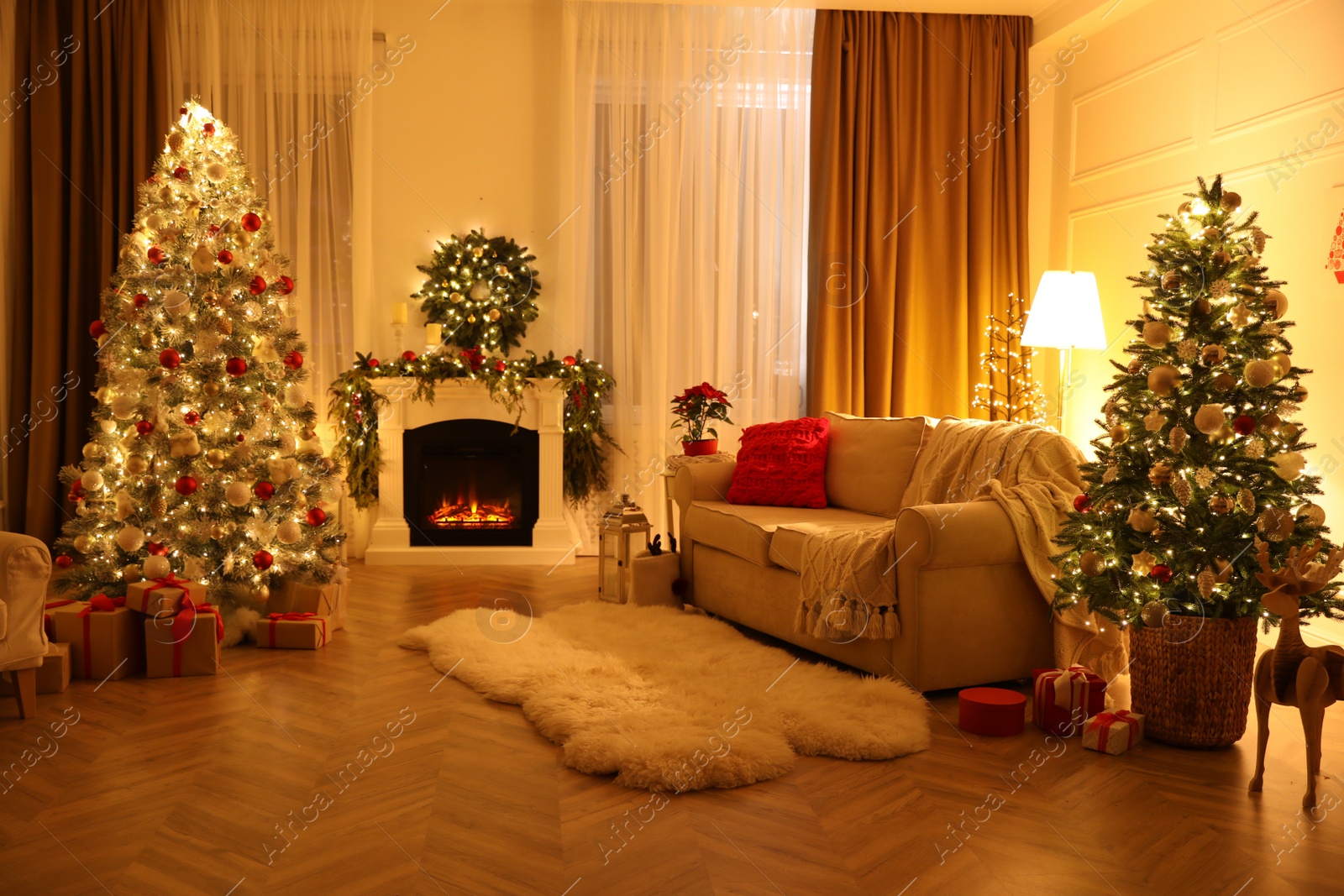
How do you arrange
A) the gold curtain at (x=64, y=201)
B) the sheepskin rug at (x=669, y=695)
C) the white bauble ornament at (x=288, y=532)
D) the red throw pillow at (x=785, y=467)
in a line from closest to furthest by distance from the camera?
the sheepskin rug at (x=669, y=695)
the white bauble ornament at (x=288, y=532)
the red throw pillow at (x=785, y=467)
the gold curtain at (x=64, y=201)

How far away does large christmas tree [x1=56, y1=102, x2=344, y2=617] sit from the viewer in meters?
4.00

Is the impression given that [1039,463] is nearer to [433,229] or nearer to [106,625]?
[106,625]

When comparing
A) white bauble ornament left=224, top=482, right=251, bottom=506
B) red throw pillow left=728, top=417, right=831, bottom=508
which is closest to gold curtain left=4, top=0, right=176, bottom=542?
white bauble ornament left=224, top=482, right=251, bottom=506

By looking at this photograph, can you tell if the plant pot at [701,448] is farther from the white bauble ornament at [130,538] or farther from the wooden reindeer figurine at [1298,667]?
the wooden reindeer figurine at [1298,667]

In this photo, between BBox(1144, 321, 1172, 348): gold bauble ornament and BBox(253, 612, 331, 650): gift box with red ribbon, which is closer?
BBox(1144, 321, 1172, 348): gold bauble ornament

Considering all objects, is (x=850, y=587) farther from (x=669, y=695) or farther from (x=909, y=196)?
(x=909, y=196)

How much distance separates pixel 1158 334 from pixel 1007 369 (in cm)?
326

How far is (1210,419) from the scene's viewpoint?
2.83 meters

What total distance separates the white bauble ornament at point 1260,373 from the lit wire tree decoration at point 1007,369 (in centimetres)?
316

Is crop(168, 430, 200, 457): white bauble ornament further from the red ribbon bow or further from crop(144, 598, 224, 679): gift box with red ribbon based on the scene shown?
the red ribbon bow

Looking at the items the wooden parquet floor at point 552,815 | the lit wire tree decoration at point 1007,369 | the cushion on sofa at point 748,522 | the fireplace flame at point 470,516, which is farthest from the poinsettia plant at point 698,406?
the wooden parquet floor at point 552,815

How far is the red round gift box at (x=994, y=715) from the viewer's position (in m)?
3.04

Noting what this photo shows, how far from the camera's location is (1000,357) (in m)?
6.18

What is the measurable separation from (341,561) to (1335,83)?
4.49 metres
